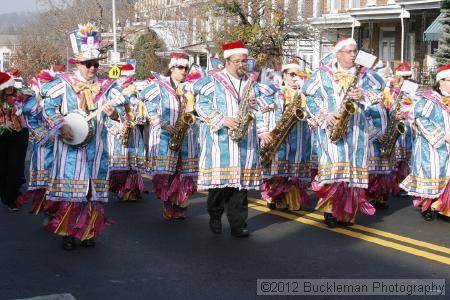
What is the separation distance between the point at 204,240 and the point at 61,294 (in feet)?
7.95

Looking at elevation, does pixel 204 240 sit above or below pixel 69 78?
below

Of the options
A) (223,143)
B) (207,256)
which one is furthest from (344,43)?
(207,256)

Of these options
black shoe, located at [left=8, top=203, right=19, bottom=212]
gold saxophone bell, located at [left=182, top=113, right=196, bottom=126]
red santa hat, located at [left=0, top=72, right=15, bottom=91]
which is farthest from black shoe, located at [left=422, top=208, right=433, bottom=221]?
red santa hat, located at [left=0, top=72, right=15, bottom=91]

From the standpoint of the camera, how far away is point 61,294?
630 centimetres

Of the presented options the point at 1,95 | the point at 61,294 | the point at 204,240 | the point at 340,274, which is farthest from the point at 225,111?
the point at 1,95

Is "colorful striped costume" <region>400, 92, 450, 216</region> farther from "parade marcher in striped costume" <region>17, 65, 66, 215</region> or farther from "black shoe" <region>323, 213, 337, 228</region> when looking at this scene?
"parade marcher in striped costume" <region>17, 65, 66, 215</region>

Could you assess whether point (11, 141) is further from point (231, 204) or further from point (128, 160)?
point (231, 204)

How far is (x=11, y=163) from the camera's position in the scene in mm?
11336

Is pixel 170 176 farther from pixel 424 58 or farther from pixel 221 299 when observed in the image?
pixel 424 58

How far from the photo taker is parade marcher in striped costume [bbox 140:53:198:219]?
9938 mm

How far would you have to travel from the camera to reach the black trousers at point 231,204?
8578mm

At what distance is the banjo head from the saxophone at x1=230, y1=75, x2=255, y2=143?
155 cm

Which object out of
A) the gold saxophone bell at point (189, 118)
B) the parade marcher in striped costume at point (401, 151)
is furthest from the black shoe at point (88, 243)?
the parade marcher in striped costume at point (401, 151)

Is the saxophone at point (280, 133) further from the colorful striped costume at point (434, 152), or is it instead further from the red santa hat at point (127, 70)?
the red santa hat at point (127, 70)
